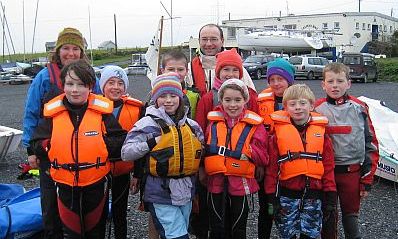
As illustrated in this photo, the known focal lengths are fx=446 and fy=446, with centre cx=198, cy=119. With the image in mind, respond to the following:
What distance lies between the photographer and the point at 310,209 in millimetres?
A: 3670

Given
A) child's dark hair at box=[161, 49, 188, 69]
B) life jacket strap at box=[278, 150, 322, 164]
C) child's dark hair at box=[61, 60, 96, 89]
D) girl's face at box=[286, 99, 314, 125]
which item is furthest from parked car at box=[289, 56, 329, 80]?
child's dark hair at box=[61, 60, 96, 89]

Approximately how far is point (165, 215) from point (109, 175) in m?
0.58

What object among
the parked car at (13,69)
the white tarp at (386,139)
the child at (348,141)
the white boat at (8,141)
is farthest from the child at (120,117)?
the parked car at (13,69)

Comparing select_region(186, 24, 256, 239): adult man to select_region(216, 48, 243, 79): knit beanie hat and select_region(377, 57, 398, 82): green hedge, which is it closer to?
select_region(216, 48, 243, 79): knit beanie hat

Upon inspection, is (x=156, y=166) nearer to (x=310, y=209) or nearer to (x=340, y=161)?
(x=310, y=209)

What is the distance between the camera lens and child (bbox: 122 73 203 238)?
3412 millimetres

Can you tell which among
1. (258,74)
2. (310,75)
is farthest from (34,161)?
(310,75)

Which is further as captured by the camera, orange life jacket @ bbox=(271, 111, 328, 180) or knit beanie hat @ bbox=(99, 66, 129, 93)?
knit beanie hat @ bbox=(99, 66, 129, 93)

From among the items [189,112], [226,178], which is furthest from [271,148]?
[189,112]

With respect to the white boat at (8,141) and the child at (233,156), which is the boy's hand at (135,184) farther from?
the white boat at (8,141)

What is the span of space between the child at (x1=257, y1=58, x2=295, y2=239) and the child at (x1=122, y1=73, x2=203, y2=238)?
33.0 inches

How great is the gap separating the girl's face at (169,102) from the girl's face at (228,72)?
2.03ft

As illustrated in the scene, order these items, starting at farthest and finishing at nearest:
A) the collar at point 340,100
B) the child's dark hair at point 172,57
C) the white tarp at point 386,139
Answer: the white tarp at point 386,139 → the child's dark hair at point 172,57 → the collar at point 340,100

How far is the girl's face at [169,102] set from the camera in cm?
354
